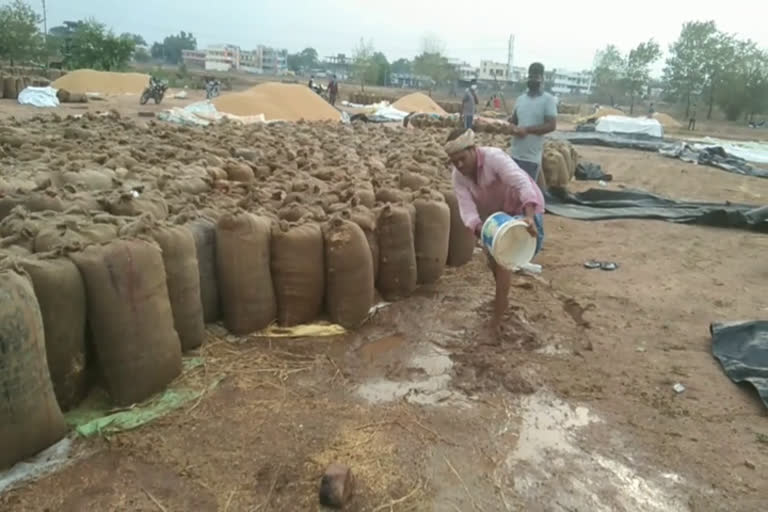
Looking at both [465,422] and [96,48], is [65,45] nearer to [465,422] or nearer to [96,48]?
[96,48]

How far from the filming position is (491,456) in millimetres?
2584

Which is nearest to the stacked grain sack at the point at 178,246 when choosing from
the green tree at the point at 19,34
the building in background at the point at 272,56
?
the green tree at the point at 19,34

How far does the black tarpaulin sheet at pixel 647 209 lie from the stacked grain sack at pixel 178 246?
8.81 feet

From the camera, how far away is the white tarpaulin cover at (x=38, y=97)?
17.4m

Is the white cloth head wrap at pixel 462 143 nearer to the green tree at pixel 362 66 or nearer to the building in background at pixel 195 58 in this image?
the green tree at pixel 362 66

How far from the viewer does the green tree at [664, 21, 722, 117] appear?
136 ft

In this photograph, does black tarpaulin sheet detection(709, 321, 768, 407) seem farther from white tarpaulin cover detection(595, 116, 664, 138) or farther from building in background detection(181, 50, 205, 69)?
building in background detection(181, 50, 205, 69)

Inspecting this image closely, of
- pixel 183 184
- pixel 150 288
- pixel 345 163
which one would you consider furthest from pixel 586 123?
pixel 150 288

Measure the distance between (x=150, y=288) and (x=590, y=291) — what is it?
3328 millimetres

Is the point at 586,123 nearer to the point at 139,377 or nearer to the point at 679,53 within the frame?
the point at 679,53

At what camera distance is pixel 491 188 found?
3.82 m

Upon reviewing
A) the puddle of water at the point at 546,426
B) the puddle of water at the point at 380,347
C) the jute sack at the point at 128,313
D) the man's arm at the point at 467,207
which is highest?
the man's arm at the point at 467,207

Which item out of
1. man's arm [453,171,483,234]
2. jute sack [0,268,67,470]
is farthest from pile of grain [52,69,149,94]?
jute sack [0,268,67,470]

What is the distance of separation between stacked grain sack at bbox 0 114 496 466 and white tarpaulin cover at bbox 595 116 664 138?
17809 mm
